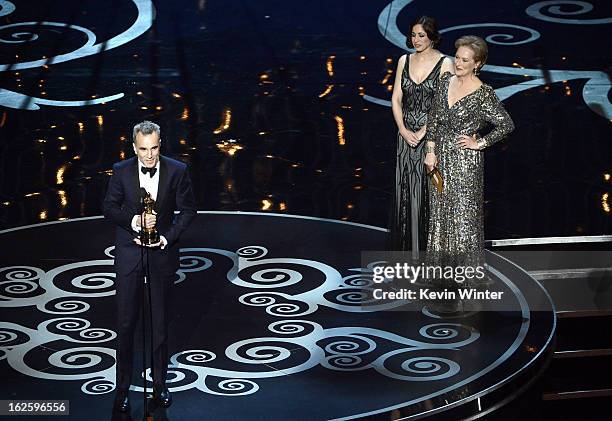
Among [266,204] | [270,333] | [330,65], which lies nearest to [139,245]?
[270,333]

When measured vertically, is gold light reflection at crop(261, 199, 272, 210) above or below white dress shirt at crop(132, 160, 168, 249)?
below

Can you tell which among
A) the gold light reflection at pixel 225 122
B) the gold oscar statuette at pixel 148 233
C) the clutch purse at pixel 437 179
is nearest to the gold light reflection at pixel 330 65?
the gold light reflection at pixel 225 122

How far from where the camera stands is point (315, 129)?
10.3 m

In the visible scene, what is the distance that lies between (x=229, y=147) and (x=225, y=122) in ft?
2.01

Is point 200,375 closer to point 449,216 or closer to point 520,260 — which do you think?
point 449,216

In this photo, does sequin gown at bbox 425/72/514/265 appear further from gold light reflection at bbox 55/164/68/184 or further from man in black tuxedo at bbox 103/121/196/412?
gold light reflection at bbox 55/164/68/184

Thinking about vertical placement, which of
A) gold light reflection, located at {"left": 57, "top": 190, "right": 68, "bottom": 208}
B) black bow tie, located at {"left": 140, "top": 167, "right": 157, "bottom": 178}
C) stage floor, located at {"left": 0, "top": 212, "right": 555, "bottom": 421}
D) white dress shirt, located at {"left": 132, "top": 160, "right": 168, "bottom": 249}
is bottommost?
stage floor, located at {"left": 0, "top": 212, "right": 555, "bottom": 421}

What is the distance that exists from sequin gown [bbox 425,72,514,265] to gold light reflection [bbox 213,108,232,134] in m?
3.70

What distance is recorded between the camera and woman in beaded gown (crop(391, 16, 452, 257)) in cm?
689

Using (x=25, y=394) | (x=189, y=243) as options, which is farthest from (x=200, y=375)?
(x=189, y=243)

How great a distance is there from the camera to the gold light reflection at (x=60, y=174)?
9195 mm

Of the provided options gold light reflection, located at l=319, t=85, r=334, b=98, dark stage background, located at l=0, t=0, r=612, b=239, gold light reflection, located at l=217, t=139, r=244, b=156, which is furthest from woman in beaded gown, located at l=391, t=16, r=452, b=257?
gold light reflection, located at l=319, t=85, r=334, b=98

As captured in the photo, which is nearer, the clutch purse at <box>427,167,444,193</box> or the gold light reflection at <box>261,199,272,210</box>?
the clutch purse at <box>427,167,444,193</box>

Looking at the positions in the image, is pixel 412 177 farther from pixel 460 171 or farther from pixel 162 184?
pixel 162 184
